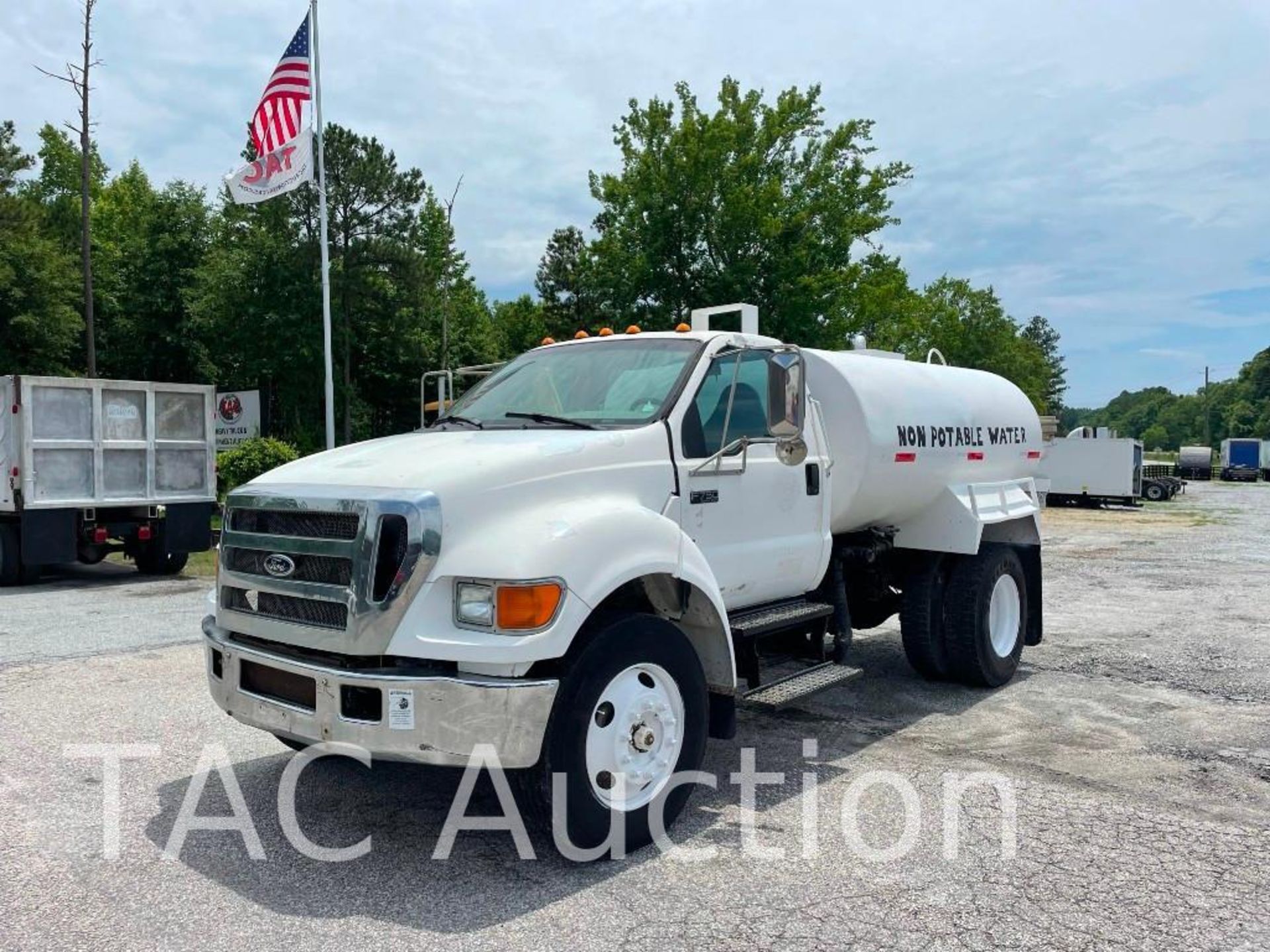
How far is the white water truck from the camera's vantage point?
12.5 feet

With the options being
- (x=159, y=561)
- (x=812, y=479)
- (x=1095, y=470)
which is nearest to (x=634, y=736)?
(x=812, y=479)

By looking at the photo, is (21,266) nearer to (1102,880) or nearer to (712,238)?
(712,238)

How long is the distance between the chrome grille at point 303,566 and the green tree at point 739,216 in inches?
861

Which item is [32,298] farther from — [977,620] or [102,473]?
[977,620]

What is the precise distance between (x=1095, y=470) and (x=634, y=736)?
34.0 metres

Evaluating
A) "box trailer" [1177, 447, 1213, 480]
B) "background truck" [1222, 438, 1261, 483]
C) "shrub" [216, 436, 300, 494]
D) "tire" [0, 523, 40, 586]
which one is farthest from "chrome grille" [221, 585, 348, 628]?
"background truck" [1222, 438, 1261, 483]

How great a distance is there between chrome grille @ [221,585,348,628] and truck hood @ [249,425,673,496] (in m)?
0.48

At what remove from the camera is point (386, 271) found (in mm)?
36344

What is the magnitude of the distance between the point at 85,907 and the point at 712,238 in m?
23.9

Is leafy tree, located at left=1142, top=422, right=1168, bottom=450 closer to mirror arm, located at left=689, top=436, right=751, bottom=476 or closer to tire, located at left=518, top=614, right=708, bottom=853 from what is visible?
mirror arm, located at left=689, top=436, right=751, bottom=476

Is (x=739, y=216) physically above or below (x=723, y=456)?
above

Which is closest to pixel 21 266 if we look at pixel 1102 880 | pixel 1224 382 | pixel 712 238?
pixel 712 238

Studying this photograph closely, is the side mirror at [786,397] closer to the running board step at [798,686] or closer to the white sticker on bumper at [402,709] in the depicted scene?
the running board step at [798,686]

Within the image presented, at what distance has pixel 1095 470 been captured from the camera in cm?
3441
